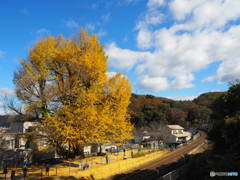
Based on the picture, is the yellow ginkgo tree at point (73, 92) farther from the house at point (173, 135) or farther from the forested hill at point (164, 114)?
the forested hill at point (164, 114)

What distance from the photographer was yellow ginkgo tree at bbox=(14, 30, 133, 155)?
17.9m

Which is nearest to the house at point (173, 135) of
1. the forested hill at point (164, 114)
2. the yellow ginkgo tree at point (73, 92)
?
the forested hill at point (164, 114)

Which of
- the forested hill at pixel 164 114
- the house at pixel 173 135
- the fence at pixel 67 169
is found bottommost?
the house at pixel 173 135

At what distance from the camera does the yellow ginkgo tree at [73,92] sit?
58.9ft

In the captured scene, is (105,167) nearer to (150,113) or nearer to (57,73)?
(57,73)

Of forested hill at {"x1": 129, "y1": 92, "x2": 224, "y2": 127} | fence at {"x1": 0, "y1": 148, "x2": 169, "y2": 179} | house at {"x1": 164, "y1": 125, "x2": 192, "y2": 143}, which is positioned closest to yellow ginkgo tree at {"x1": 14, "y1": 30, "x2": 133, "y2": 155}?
fence at {"x1": 0, "y1": 148, "x2": 169, "y2": 179}

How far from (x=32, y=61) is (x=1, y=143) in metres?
12.2

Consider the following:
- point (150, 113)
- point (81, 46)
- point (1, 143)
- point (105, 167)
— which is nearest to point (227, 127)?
point (105, 167)

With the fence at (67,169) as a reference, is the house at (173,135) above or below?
below

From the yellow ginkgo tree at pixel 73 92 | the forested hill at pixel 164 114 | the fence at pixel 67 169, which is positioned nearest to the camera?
the fence at pixel 67 169

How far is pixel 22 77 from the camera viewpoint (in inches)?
760

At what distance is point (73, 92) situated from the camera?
19.7 m

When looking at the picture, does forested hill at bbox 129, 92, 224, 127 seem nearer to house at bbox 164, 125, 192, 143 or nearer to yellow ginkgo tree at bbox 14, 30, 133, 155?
house at bbox 164, 125, 192, 143

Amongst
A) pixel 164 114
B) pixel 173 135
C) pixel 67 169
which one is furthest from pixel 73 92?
pixel 164 114
